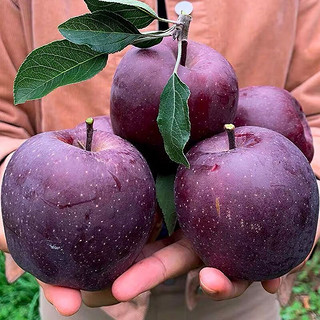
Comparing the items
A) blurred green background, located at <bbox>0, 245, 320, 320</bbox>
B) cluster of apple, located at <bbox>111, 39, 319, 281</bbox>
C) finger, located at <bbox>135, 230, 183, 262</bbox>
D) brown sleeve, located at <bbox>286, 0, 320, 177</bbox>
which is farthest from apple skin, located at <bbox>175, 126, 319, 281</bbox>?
blurred green background, located at <bbox>0, 245, 320, 320</bbox>

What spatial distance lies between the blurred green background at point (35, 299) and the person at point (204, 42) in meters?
0.93

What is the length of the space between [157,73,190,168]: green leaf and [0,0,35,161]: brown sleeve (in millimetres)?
487

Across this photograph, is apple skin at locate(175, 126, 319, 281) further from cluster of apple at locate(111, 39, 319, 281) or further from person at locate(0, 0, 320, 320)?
person at locate(0, 0, 320, 320)

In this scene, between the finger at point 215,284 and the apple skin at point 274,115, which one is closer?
the finger at point 215,284

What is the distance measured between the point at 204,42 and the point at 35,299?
1.38 m

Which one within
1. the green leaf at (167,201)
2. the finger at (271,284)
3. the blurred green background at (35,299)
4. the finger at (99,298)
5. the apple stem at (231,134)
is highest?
the apple stem at (231,134)

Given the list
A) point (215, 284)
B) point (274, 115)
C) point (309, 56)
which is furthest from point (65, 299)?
point (309, 56)

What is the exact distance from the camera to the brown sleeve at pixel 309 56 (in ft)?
3.84

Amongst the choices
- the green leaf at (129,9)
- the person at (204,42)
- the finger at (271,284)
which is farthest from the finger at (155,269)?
the green leaf at (129,9)

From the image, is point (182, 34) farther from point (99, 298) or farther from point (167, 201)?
point (99, 298)

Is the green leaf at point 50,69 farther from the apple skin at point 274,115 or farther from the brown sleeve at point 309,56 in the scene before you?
the brown sleeve at point 309,56

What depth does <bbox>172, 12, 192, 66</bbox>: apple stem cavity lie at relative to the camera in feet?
2.34

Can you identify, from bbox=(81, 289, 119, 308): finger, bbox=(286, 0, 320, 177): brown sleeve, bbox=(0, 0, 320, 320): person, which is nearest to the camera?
bbox=(81, 289, 119, 308): finger

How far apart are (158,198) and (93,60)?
22cm
